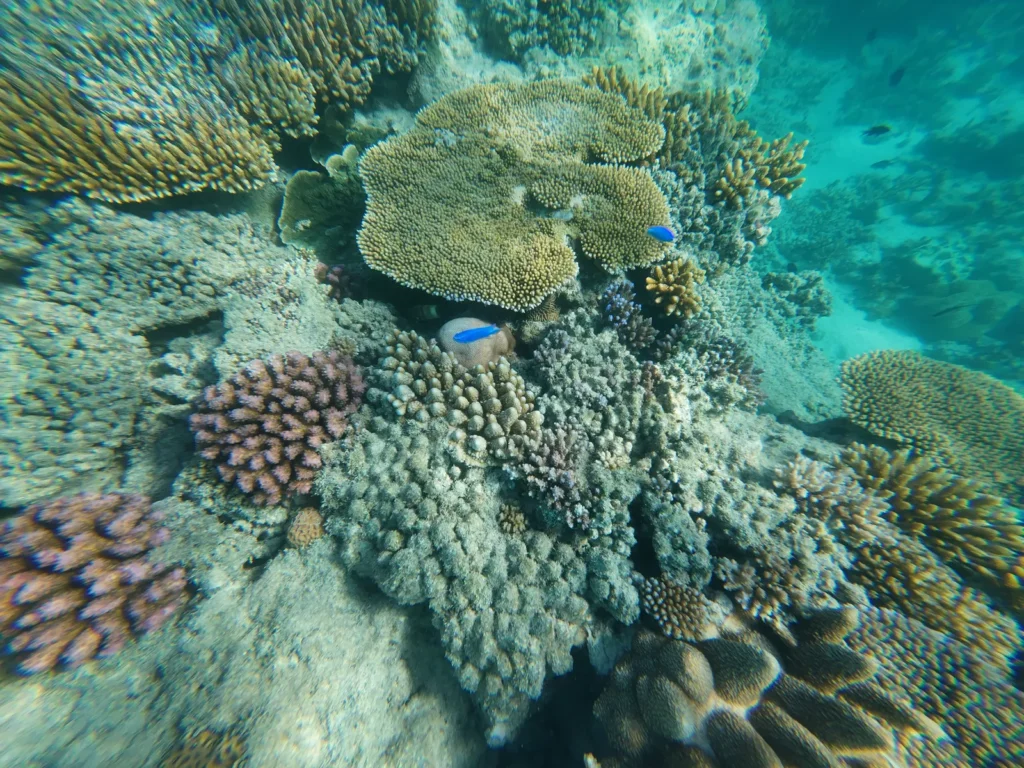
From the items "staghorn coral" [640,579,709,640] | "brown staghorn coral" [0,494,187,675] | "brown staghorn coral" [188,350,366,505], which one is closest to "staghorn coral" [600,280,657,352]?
"staghorn coral" [640,579,709,640]

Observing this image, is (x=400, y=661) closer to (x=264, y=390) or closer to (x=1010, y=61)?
(x=264, y=390)

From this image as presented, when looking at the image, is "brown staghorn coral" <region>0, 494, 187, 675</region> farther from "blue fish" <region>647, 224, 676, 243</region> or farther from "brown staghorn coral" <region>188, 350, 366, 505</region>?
"blue fish" <region>647, 224, 676, 243</region>

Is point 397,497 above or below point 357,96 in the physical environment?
below

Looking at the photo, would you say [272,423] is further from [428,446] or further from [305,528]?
[428,446]

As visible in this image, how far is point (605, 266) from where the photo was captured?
191 inches

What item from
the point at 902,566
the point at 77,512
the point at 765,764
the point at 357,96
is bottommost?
the point at 77,512

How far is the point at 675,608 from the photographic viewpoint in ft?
11.2

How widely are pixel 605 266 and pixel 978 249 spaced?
23179 mm

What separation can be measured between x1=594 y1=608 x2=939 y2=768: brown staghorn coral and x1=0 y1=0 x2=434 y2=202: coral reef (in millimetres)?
6960

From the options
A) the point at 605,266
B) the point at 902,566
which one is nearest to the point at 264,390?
the point at 605,266

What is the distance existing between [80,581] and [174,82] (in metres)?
5.55

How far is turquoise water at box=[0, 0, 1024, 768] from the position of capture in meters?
3.07

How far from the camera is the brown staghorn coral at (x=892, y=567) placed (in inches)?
146

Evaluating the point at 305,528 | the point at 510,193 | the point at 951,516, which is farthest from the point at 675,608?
the point at 510,193
